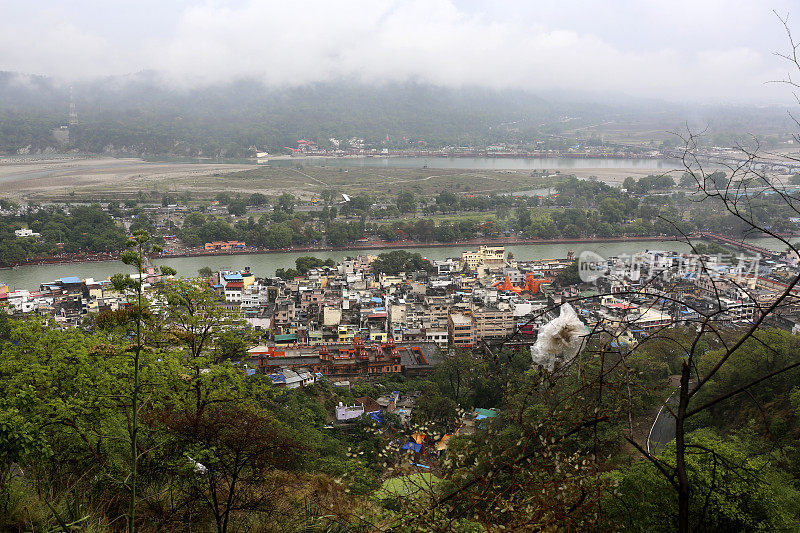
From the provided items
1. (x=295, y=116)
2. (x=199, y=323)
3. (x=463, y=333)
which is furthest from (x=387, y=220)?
(x=295, y=116)

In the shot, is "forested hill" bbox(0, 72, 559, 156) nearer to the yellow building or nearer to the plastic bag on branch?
the yellow building

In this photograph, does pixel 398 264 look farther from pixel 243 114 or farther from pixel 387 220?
pixel 243 114

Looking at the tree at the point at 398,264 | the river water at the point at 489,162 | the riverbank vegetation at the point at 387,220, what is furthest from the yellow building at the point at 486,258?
the river water at the point at 489,162

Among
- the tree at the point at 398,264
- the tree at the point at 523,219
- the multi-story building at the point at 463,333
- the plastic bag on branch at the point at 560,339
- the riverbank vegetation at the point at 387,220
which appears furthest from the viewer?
the tree at the point at 523,219

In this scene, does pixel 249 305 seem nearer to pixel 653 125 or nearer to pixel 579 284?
pixel 579 284

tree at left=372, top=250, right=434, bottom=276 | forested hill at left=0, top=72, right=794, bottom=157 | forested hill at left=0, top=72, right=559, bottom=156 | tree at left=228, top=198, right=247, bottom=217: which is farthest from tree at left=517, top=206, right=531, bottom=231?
forested hill at left=0, top=72, right=559, bottom=156

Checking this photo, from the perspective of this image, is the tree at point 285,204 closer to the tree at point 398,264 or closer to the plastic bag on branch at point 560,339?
the tree at point 398,264

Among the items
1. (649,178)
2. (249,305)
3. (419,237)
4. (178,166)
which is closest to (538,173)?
(649,178)
